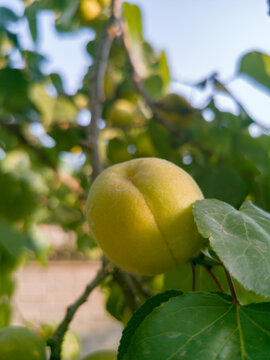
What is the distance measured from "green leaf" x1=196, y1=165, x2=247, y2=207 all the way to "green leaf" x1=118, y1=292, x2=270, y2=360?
0.54 meters

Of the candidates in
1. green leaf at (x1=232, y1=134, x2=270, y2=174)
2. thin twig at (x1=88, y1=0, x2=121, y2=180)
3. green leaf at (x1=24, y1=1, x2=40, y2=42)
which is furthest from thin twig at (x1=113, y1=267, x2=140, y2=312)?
green leaf at (x1=24, y1=1, x2=40, y2=42)

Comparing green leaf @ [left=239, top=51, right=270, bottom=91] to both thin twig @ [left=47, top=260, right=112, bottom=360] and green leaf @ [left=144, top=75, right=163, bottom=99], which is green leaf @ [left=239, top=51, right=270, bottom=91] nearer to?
green leaf @ [left=144, top=75, right=163, bottom=99]

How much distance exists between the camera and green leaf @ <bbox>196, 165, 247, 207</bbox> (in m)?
0.98

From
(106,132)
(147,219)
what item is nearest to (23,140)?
(106,132)

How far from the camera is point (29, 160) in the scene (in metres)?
1.74

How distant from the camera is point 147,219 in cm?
50

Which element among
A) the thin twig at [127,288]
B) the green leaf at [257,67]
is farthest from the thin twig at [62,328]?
the green leaf at [257,67]

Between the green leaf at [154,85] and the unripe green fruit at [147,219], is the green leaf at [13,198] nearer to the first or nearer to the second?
the green leaf at [154,85]

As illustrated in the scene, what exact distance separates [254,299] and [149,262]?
0.74 ft

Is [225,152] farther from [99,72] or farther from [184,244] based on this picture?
[184,244]

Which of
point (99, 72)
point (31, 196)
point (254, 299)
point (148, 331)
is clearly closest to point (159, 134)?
point (99, 72)

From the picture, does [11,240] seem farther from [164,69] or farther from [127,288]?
[164,69]

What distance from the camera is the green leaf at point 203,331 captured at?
15.4 inches

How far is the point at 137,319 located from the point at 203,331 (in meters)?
0.11
